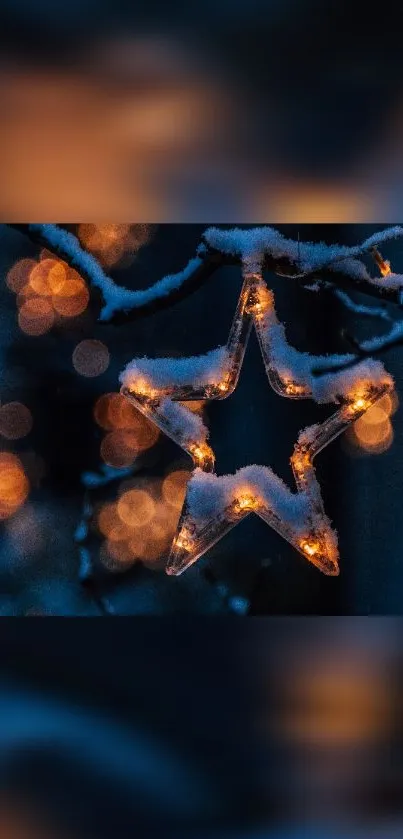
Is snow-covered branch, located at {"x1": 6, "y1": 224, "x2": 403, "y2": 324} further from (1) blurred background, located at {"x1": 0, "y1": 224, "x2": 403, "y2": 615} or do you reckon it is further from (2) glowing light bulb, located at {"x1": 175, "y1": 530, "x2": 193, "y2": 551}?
(2) glowing light bulb, located at {"x1": 175, "y1": 530, "x2": 193, "y2": 551}

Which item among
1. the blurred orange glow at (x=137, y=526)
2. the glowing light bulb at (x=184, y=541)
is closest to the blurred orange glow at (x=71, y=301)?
the blurred orange glow at (x=137, y=526)

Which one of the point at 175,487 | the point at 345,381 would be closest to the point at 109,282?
the point at 175,487

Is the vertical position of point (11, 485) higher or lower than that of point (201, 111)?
lower

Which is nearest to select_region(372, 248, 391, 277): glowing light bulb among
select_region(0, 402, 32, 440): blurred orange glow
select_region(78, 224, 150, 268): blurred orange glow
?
select_region(78, 224, 150, 268): blurred orange glow

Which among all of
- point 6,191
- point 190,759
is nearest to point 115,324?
point 6,191

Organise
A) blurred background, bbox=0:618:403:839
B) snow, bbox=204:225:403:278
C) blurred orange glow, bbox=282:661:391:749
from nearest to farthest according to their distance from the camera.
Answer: blurred background, bbox=0:618:403:839 < blurred orange glow, bbox=282:661:391:749 < snow, bbox=204:225:403:278

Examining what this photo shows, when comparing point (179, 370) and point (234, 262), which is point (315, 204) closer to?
point (234, 262)

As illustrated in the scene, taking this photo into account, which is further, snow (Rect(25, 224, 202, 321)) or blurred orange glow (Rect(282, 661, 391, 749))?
snow (Rect(25, 224, 202, 321))

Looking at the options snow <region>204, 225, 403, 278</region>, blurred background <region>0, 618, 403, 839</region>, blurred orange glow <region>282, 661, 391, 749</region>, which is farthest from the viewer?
snow <region>204, 225, 403, 278</region>
